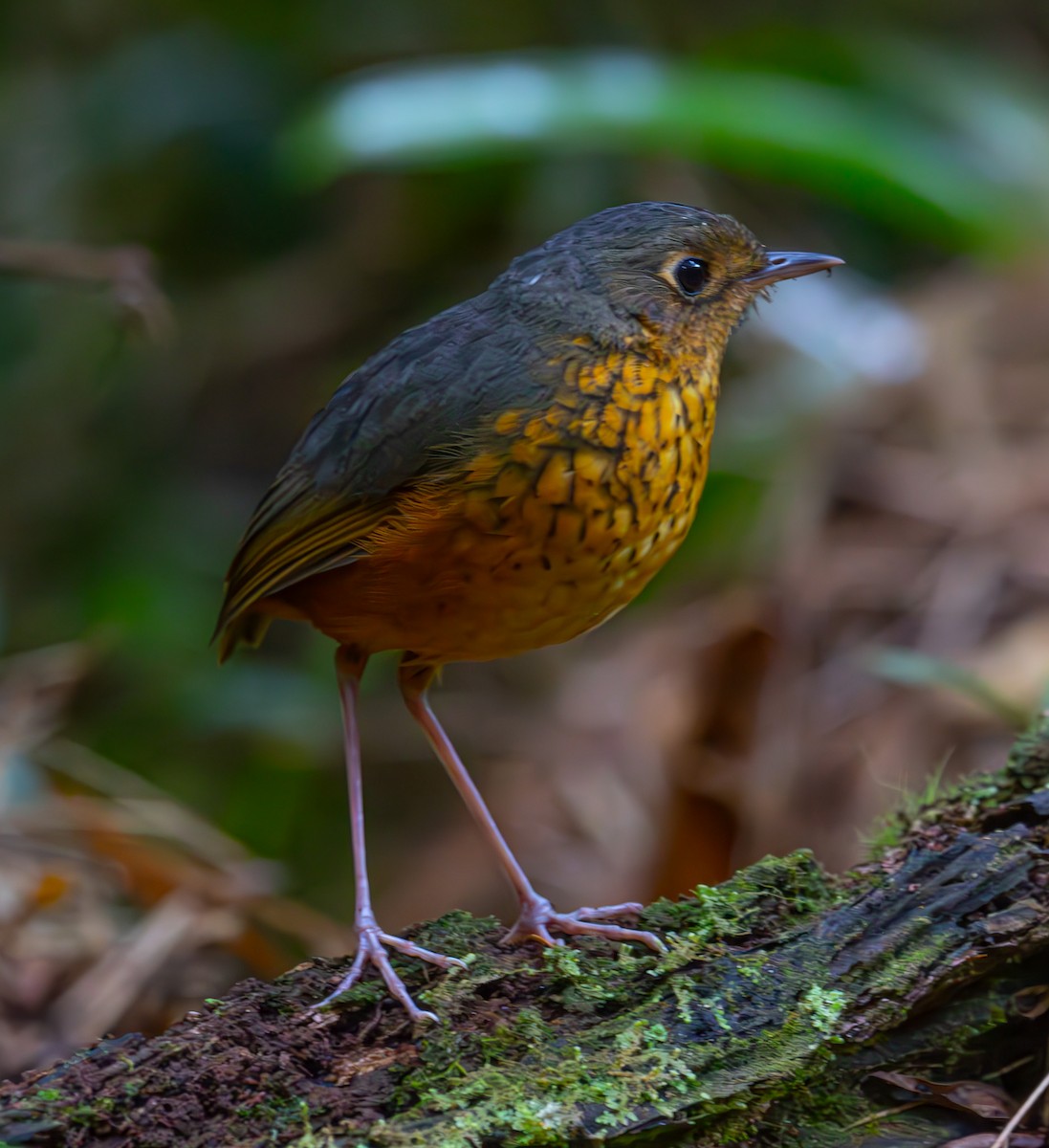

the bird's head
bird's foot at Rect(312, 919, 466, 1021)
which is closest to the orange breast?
the bird's head

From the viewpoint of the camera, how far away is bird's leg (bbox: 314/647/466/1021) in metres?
2.64

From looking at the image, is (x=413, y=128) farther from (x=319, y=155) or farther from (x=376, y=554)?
(x=376, y=554)

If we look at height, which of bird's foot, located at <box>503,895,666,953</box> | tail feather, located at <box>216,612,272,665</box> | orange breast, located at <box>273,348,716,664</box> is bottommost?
bird's foot, located at <box>503,895,666,953</box>

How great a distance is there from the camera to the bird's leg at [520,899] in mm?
2908

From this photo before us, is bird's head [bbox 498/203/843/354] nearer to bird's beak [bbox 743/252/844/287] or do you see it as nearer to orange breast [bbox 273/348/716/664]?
bird's beak [bbox 743/252/844/287]

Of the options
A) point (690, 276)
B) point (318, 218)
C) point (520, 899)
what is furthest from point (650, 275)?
point (318, 218)

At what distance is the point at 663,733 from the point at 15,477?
4114 mm

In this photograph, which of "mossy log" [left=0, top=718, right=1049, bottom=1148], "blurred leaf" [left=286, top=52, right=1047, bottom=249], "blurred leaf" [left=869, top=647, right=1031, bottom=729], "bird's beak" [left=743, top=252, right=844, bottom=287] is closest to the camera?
"mossy log" [left=0, top=718, right=1049, bottom=1148]

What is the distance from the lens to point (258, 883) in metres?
4.49

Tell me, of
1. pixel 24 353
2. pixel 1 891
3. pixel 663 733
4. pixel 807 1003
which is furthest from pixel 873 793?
pixel 24 353

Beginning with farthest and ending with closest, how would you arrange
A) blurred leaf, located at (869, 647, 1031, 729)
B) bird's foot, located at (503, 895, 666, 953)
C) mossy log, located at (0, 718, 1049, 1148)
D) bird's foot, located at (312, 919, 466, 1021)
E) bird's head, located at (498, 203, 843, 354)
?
blurred leaf, located at (869, 647, 1031, 729) < bird's head, located at (498, 203, 843, 354) < bird's foot, located at (503, 895, 666, 953) < bird's foot, located at (312, 919, 466, 1021) < mossy log, located at (0, 718, 1049, 1148)

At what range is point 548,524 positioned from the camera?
2885 mm

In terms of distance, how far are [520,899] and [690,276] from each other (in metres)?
1.46

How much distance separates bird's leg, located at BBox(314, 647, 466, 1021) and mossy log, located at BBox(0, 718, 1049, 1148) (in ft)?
0.13
